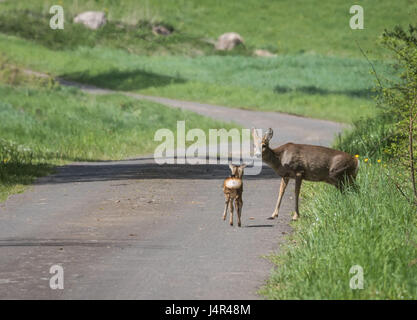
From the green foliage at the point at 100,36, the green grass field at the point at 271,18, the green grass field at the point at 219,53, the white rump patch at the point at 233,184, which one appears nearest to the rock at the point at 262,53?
the green grass field at the point at 219,53

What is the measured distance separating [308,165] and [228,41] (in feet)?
186

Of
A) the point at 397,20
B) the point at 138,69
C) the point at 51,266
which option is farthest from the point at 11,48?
the point at 51,266

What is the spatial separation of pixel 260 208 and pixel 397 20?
66042 mm

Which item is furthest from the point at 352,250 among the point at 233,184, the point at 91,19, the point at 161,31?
the point at 161,31

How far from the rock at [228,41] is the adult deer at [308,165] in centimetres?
5570

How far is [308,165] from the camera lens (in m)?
12.2

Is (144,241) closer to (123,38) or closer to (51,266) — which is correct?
(51,266)

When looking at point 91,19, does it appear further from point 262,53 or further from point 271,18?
point 271,18

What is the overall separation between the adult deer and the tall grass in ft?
0.80

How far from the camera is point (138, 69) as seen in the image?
54.0 meters

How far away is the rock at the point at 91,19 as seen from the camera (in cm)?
6719

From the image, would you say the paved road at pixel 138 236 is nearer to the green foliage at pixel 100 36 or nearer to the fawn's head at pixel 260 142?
the fawn's head at pixel 260 142
